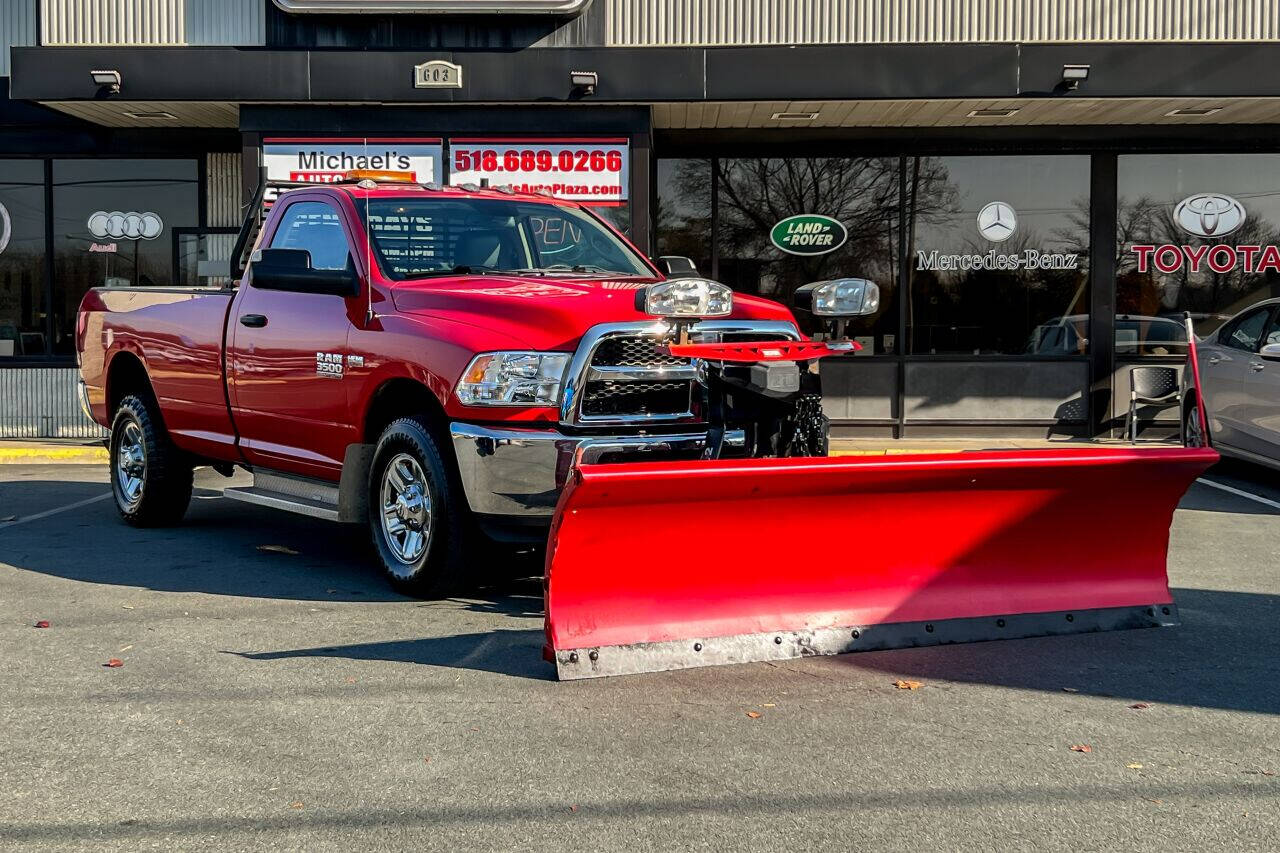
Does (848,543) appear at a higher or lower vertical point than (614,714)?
higher

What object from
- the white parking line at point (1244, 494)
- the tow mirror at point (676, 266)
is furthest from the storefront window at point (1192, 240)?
the tow mirror at point (676, 266)

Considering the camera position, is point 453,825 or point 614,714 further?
point 614,714

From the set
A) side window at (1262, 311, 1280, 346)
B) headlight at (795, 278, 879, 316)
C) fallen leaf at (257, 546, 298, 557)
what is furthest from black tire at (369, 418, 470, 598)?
side window at (1262, 311, 1280, 346)

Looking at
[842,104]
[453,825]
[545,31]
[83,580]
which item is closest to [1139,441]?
[842,104]

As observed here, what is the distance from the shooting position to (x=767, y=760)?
15.1ft

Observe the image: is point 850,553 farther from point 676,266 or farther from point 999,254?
point 999,254

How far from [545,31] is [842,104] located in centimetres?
305

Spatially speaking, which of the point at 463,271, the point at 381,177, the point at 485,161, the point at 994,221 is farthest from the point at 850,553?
the point at 994,221

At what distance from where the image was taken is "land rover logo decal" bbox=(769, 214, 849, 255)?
645 inches

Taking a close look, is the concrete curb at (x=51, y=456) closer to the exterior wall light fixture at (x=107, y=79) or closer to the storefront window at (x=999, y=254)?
the exterior wall light fixture at (x=107, y=79)

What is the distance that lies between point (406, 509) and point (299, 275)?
1.38m

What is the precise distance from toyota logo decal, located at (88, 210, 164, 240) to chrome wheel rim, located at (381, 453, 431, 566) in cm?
1067

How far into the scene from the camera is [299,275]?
24.7 ft

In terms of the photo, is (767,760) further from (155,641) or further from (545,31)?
(545,31)
